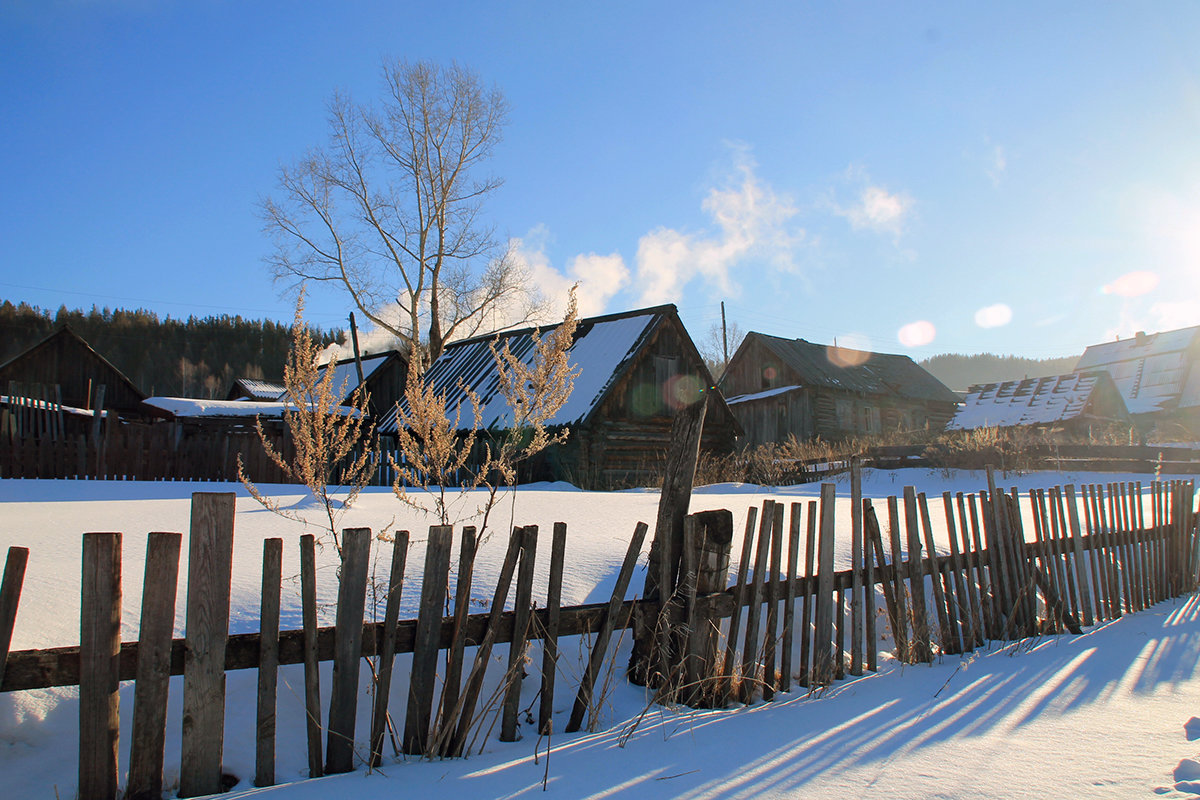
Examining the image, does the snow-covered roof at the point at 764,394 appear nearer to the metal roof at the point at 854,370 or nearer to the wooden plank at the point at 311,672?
the metal roof at the point at 854,370

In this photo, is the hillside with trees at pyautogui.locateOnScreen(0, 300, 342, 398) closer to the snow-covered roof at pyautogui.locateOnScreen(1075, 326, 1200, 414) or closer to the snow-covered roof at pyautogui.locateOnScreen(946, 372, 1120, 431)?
the snow-covered roof at pyautogui.locateOnScreen(946, 372, 1120, 431)

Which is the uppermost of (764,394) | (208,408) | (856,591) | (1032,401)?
(764,394)

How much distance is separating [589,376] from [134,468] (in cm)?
920

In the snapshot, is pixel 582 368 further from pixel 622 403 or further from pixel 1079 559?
pixel 1079 559

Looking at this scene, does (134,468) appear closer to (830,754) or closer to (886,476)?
(830,754)

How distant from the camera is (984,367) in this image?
101438mm

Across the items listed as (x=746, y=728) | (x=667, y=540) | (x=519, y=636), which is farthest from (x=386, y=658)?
(x=746, y=728)

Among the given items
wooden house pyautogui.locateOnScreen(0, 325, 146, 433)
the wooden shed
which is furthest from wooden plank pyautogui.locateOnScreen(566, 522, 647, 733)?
the wooden shed

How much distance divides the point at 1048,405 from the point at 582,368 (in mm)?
23630

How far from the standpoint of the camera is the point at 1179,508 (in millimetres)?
7344

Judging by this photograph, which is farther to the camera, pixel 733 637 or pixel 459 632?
pixel 733 637

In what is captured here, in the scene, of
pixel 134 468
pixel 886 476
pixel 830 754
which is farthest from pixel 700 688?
pixel 886 476

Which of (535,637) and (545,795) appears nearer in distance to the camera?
(545,795)

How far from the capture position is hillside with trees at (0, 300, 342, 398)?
2167 inches
